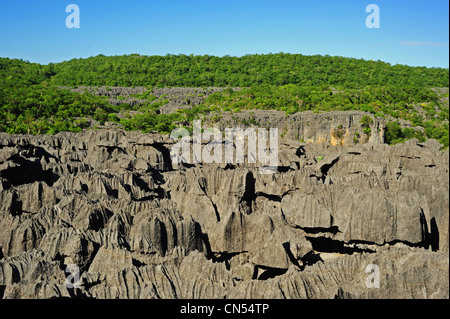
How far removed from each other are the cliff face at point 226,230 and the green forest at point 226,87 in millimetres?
13016

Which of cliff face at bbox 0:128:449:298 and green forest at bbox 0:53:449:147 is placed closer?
cliff face at bbox 0:128:449:298

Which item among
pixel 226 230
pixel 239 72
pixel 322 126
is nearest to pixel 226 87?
pixel 239 72

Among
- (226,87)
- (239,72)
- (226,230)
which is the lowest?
(226,230)

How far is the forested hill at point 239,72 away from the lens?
10956 cm

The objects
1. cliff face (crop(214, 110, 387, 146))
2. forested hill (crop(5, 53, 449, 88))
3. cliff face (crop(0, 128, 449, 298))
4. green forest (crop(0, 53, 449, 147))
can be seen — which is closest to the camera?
cliff face (crop(0, 128, 449, 298))

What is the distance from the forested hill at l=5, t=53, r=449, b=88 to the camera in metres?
110

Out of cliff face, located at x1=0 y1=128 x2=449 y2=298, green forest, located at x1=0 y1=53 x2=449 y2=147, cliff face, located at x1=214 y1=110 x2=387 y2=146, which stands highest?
green forest, located at x1=0 y1=53 x2=449 y2=147

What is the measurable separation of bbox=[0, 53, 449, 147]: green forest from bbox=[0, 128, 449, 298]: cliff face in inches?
512

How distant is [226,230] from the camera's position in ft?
58.3

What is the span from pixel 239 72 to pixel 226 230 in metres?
106

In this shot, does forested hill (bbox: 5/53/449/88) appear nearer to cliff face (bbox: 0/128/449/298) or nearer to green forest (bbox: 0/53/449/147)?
green forest (bbox: 0/53/449/147)

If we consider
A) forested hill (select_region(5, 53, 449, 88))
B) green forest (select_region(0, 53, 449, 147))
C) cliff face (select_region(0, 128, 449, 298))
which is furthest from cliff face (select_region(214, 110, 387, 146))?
forested hill (select_region(5, 53, 449, 88))

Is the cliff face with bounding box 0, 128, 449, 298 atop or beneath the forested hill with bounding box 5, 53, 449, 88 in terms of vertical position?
beneath

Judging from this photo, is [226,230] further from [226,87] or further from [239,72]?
[239,72]
